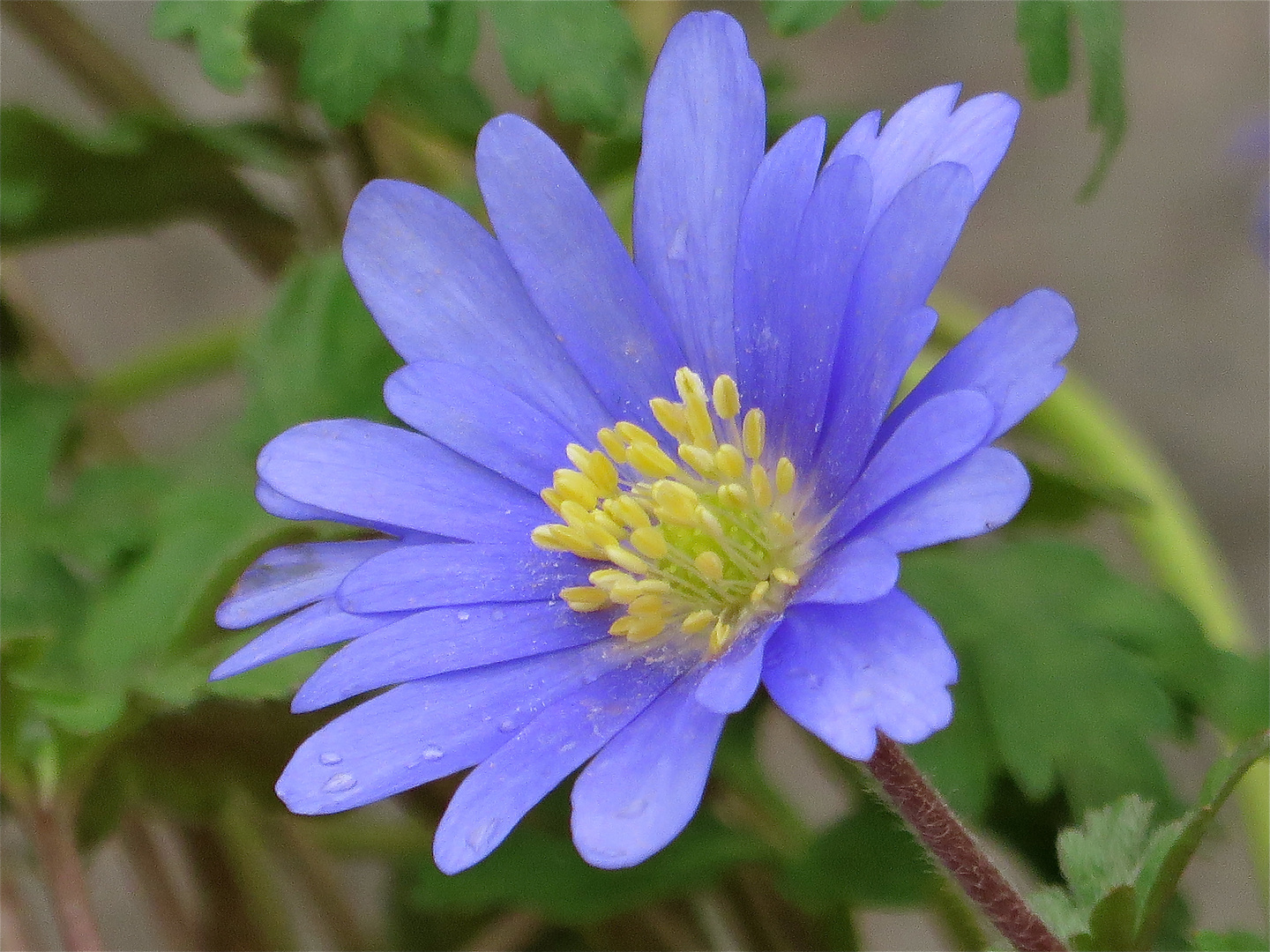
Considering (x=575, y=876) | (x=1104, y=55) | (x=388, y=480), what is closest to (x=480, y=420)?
(x=388, y=480)

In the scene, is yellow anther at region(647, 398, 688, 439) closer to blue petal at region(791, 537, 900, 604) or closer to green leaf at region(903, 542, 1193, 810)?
blue petal at region(791, 537, 900, 604)

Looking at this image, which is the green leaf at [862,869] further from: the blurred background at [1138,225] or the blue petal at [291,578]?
the blurred background at [1138,225]

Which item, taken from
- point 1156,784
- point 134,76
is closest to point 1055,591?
point 1156,784

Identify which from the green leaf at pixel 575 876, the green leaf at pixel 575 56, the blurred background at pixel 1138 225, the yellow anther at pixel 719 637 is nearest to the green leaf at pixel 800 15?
the green leaf at pixel 575 56

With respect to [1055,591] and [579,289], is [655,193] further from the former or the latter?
[1055,591]

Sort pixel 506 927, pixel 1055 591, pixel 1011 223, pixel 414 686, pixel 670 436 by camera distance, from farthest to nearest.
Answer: pixel 1011 223, pixel 506 927, pixel 1055 591, pixel 670 436, pixel 414 686

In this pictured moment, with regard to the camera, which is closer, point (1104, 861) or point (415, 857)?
point (1104, 861)
